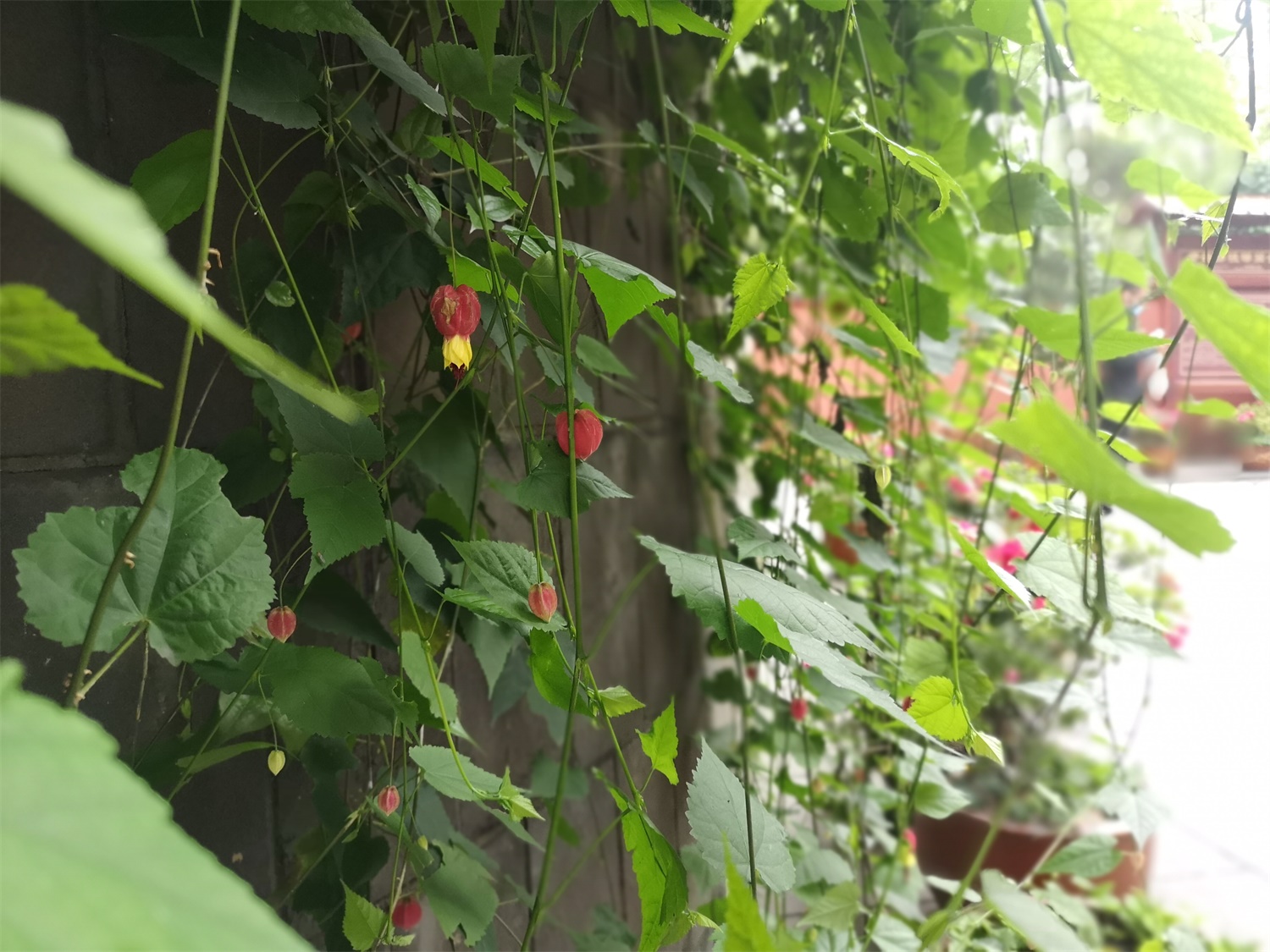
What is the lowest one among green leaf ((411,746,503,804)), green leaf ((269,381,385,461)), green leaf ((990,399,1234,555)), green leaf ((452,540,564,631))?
green leaf ((411,746,503,804))

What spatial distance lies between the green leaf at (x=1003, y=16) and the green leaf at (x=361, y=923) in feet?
2.16

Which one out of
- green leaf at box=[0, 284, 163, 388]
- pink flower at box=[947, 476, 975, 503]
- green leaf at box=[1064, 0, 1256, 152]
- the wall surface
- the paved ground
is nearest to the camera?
green leaf at box=[0, 284, 163, 388]

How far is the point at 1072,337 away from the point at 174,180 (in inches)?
24.9

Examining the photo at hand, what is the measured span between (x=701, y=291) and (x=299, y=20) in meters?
0.87

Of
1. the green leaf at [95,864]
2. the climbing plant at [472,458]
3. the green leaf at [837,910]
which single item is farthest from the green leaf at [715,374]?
the green leaf at [837,910]

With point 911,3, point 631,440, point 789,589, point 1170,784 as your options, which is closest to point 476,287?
point 789,589

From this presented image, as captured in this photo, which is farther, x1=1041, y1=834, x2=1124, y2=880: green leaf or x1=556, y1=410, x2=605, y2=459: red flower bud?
x1=1041, y1=834, x2=1124, y2=880: green leaf

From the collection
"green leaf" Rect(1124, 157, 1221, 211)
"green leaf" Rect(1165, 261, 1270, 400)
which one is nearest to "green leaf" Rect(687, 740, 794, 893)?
"green leaf" Rect(1165, 261, 1270, 400)

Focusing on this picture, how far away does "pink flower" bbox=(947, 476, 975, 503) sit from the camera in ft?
5.23

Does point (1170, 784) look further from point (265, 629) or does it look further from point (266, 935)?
point (266, 935)

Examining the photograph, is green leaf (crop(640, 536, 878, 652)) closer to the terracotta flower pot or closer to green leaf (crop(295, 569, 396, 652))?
green leaf (crop(295, 569, 396, 652))

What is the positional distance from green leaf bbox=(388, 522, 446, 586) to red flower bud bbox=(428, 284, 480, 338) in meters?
0.14

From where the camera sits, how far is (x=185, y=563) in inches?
16.4

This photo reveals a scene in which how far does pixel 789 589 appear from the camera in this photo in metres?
0.53
